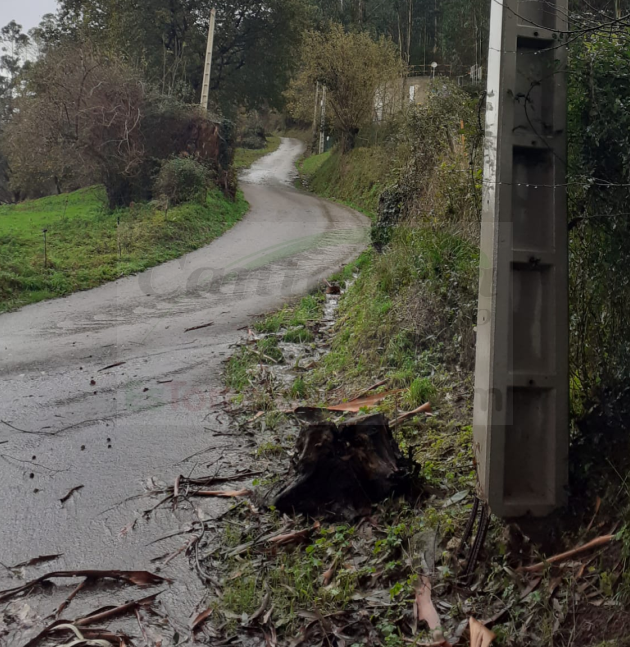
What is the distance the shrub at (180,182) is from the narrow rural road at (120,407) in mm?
6722

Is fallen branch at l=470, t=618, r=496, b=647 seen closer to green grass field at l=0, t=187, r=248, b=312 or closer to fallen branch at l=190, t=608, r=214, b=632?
fallen branch at l=190, t=608, r=214, b=632

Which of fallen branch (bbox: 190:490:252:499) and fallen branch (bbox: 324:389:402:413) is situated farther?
fallen branch (bbox: 324:389:402:413)

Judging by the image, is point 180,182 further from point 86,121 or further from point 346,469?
point 346,469

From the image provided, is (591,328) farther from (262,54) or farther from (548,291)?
(262,54)

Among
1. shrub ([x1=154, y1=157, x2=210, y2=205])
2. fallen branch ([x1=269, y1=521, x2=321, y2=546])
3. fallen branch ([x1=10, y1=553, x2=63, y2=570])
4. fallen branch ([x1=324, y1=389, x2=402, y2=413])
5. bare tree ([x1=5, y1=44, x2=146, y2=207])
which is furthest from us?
shrub ([x1=154, y1=157, x2=210, y2=205])

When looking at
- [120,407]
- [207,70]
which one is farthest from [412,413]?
[207,70]

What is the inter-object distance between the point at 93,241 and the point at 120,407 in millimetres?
12155

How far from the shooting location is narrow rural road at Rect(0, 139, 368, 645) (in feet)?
15.2

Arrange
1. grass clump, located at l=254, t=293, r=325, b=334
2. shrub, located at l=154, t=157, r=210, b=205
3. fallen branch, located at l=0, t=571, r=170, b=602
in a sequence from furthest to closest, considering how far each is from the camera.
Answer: shrub, located at l=154, t=157, r=210, b=205
grass clump, located at l=254, t=293, r=325, b=334
fallen branch, located at l=0, t=571, r=170, b=602

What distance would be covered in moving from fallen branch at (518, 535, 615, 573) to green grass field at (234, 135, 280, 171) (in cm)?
4048

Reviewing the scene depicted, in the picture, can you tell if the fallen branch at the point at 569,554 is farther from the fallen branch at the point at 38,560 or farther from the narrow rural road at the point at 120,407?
the fallen branch at the point at 38,560

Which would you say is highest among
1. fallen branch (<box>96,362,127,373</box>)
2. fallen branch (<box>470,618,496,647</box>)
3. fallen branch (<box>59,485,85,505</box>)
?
fallen branch (<box>96,362,127,373</box>)

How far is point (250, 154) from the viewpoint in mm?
50656

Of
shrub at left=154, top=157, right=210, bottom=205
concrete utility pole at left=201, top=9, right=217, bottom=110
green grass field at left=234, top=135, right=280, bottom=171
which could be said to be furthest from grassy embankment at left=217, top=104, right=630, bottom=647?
green grass field at left=234, top=135, right=280, bottom=171
